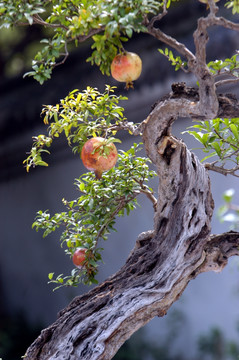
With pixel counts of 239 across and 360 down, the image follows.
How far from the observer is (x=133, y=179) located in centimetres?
191

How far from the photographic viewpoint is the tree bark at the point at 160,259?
1.59 metres

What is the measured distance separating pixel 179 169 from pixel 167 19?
7.49 feet

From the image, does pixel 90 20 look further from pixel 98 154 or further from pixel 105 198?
pixel 105 198

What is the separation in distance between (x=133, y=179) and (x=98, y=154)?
252 millimetres

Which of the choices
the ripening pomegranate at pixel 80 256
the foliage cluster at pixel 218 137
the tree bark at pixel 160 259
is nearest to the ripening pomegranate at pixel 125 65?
the tree bark at pixel 160 259

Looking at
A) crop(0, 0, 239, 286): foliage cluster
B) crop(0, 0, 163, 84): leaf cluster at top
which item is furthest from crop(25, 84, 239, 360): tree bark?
crop(0, 0, 163, 84): leaf cluster at top

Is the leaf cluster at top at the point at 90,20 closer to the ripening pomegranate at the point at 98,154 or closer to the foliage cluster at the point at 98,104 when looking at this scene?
the foliage cluster at the point at 98,104

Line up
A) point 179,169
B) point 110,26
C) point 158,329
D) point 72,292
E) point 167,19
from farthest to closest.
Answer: point 72,292 < point 158,329 < point 167,19 < point 179,169 < point 110,26

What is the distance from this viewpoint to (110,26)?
52.2 inches

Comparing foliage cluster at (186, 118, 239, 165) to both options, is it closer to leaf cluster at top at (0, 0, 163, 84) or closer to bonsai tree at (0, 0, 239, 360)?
bonsai tree at (0, 0, 239, 360)

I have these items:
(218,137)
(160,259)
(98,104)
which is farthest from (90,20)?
(160,259)

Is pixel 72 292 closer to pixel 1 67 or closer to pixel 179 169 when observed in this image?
pixel 1 67

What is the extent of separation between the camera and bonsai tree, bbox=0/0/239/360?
1494 millimetres

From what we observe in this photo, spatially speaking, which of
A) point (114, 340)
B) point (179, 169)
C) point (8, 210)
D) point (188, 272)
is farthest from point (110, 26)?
point (8, 210)
